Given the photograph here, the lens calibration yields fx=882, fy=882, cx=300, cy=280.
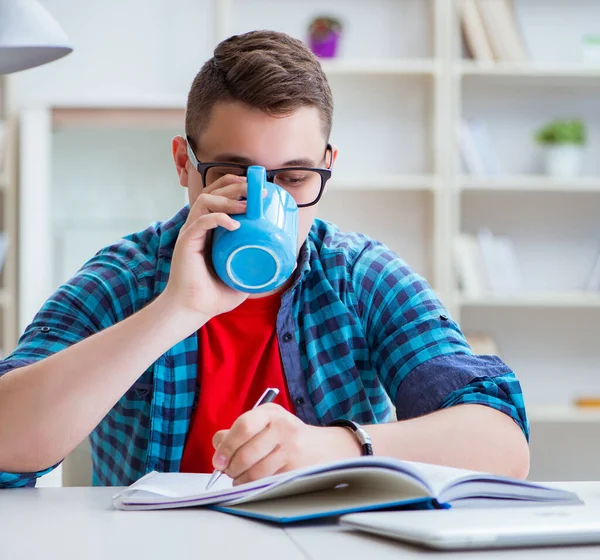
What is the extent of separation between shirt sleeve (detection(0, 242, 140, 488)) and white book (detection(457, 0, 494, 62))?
228 centimetres

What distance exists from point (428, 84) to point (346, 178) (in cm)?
56

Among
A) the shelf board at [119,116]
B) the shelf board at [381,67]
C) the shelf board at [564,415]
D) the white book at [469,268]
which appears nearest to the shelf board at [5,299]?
the shelf board at [119,116]

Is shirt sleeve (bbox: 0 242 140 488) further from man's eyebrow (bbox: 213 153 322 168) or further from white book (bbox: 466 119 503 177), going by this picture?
white book (bbox: 466 119 503 177)

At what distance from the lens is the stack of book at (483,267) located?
10.8ft

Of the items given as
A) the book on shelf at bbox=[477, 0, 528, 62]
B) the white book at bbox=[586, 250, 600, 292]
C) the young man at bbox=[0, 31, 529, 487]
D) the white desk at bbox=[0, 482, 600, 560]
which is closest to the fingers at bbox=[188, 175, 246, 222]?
the young man at bbox=[0, 31, 529, 487]

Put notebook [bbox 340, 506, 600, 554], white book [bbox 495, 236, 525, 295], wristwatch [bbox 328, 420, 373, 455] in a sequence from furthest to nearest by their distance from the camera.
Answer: white book [bbox 495, 236, 525, 295]
wristwatch [bbox 328, 420, 373, 455]
notebook [bbox 340, 506, 600, 554]

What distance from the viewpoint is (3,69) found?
4.64 feet

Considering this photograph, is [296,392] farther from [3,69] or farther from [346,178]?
[346,178]

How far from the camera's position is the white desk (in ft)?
2.12

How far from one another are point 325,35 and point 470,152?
0.70 meters

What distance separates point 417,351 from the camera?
1275 millimetres

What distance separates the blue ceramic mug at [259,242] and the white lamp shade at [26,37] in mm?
500

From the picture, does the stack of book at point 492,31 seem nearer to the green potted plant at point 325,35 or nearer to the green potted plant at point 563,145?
the green potted plant at point 563,145

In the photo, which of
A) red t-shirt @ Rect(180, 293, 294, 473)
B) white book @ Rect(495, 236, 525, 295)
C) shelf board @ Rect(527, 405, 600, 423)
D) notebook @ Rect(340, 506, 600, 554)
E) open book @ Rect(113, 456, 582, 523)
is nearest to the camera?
notebook @ Rect(340, 506, 600, 554)
